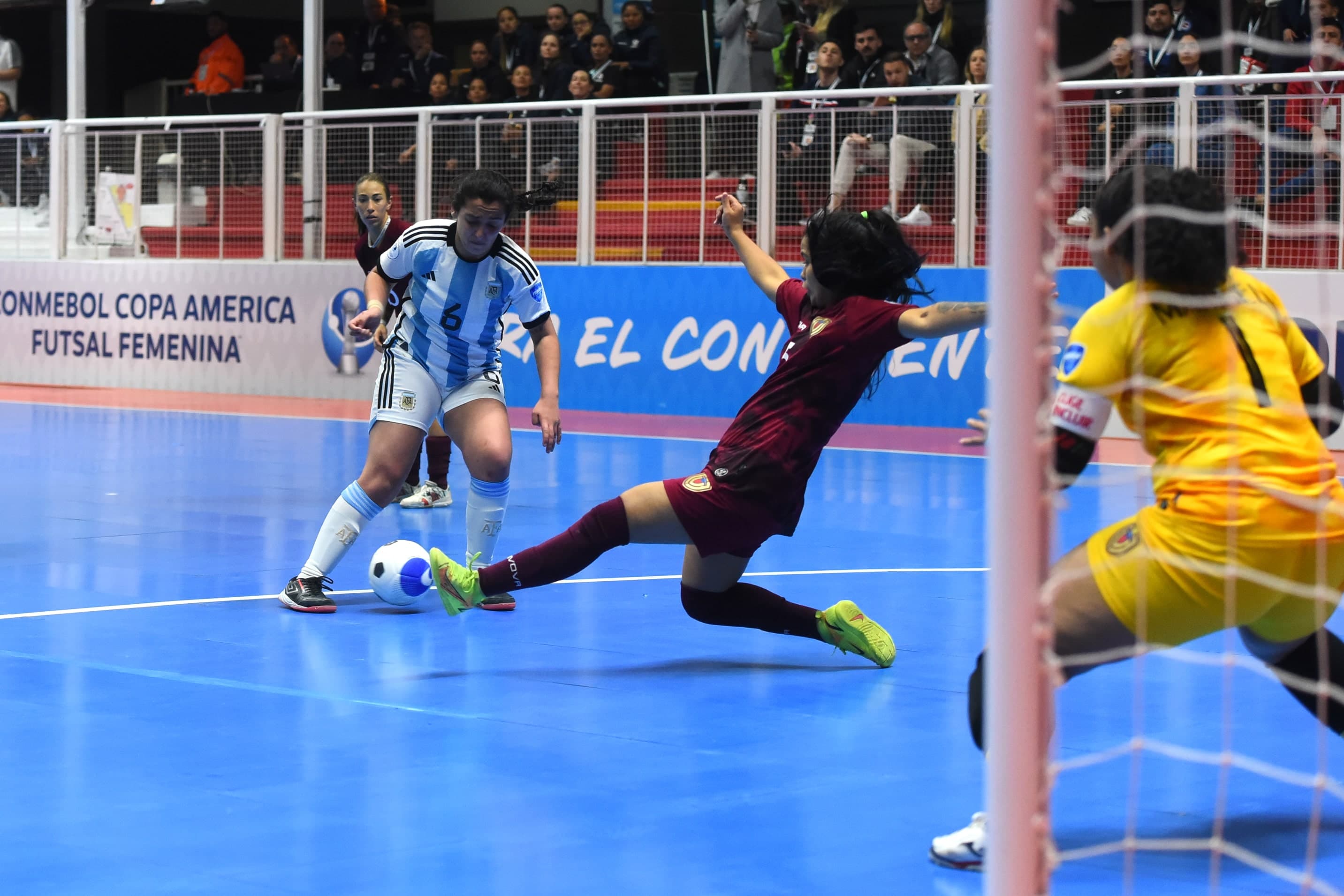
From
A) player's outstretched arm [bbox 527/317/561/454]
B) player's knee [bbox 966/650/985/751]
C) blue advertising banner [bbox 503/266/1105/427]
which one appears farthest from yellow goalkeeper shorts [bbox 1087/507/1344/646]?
blue advertising banner [bbox 503/266/1105/427]

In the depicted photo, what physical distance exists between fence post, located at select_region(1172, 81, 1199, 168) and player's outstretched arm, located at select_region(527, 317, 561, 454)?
21.1 ft

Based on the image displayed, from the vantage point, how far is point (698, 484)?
221 inches

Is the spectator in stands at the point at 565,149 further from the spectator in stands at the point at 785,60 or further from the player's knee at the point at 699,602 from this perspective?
the player's knee at the point at 699,602

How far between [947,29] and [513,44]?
5314mm

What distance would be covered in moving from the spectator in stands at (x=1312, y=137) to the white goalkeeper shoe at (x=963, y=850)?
937 cm

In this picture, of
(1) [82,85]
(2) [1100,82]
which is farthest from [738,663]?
(1) [82,85]

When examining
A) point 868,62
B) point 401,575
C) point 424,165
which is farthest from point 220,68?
point 401,575

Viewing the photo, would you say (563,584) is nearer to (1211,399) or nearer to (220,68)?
(1211,399)

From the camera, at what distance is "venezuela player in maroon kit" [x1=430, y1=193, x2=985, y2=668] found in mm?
5555

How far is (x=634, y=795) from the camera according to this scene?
14.3ft

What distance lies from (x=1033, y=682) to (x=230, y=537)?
6469 millimetres

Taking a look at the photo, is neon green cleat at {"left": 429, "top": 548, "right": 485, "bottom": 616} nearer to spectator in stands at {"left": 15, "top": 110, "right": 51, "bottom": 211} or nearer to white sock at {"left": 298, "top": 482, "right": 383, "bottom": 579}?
white sock at {"left": 298, "top": 482, "right": 383, "bottom": 579}

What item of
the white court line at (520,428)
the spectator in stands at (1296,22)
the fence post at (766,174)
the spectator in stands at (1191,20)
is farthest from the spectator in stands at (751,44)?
the spectator in stands at (1296,22)

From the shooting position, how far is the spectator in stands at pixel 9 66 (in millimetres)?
22141
